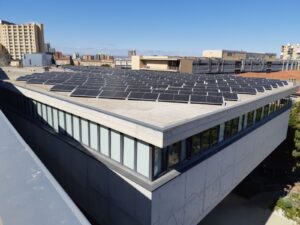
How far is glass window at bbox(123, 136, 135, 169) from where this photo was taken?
11523mm

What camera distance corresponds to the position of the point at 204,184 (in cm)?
1376

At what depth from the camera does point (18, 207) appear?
14.7 ft

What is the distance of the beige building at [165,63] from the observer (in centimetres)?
8222

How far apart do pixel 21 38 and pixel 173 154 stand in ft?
555

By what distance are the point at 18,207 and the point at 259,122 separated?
19727 mm

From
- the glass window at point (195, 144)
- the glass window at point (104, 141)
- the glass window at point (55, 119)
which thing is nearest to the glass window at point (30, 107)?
the glass window at point (55, 119)

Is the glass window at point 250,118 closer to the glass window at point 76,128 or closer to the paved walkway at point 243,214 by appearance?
the paved walkway at point 243,214

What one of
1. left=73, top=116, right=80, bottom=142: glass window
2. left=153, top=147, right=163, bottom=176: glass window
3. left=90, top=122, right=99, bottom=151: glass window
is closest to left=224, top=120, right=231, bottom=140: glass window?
left=153, top=147, right=163, bottom=176: glass window

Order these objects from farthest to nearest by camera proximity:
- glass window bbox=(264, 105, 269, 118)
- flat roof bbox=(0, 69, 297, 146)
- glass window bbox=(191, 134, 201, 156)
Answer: glass window bbox=(264, 105, 269, 118)
glass window bbox=(191, 134, 201, 156)
flat roof bbox=(0, 69, 297, 146)

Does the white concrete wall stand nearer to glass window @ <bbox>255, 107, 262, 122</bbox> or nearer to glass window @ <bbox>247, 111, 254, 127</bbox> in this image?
glass window @ <bbox>247, 111, 254, 127</bbox>

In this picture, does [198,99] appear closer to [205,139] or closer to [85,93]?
[205,139]

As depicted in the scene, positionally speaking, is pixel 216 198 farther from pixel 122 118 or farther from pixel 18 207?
pixel 18 207

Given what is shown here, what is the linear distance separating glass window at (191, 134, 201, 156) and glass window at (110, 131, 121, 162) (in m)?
3.78

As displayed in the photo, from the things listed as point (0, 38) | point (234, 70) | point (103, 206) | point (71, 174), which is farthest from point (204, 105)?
point (0, 38)
